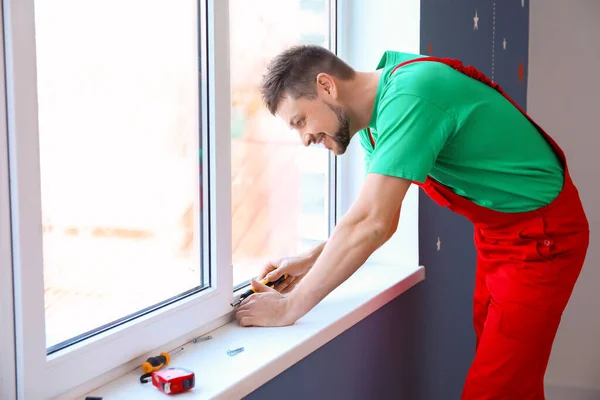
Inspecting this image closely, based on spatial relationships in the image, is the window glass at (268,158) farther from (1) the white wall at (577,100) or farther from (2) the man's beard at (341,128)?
(1) the white wall at (577,100)

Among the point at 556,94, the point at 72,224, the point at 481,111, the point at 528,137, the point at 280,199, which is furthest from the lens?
the point at 556,94

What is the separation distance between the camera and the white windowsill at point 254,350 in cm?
106

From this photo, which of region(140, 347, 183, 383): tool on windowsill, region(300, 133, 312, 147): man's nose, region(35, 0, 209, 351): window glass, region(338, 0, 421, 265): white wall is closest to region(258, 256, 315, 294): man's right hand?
region(35, 0, 209, 351): window glass

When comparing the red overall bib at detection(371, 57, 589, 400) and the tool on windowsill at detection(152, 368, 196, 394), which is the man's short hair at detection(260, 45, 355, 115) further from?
the tool on windowsill at detection(152, 368, 196, 394)

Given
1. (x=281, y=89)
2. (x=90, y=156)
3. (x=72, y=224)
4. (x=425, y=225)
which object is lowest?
(x=425, y=225)

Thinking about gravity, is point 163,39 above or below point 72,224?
above

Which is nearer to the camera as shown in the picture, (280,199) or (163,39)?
(163,39)

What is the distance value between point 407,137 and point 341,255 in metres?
0.27

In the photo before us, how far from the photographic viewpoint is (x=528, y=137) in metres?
1.44

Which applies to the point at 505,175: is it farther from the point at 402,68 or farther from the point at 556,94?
the point at 556,94

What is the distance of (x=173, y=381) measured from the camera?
39.9 inches

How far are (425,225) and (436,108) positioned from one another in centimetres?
86

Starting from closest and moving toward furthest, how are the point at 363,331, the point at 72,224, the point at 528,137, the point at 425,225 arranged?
the point at 72,224 < the point at 528,137 < the point at 363,331 < the point at 425,225

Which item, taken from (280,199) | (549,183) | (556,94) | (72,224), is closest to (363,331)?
(280,199)
